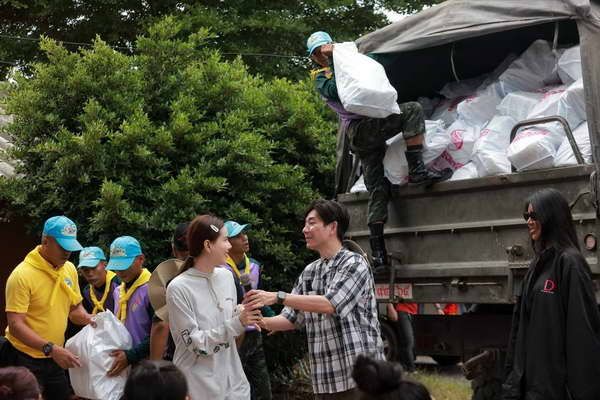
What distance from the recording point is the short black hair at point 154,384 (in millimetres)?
3387

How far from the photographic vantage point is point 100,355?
5473 millimetres

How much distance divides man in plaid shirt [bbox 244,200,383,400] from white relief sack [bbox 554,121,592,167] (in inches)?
76.2

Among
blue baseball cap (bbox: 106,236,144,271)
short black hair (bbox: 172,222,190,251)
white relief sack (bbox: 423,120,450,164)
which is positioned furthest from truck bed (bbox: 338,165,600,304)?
blue baseball cap (bbox: 106,236,144,271)

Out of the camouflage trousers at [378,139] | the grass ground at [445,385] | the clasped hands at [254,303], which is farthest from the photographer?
the grass ground at [445,385]

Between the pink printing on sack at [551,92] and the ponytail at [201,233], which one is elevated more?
the pink printing on sack at [551,92]

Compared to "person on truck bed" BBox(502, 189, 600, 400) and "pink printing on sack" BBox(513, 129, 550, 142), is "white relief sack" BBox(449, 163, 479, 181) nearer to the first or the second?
"pink printing on sack" BBox(513, 129, 550, 142)

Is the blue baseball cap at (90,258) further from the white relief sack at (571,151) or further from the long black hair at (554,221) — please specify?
the long black hair at (554,221)

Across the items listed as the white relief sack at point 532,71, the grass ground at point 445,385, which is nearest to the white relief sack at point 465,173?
the white relief sack at point 532,71

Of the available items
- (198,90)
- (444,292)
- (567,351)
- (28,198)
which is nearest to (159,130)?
(198,90)

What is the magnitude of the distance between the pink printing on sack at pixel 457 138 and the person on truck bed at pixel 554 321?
98.3 inches

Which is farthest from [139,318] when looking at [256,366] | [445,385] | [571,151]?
[445,385]

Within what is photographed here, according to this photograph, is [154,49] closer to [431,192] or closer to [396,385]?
[431,192]

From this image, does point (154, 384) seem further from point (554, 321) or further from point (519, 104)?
point (519, 104)

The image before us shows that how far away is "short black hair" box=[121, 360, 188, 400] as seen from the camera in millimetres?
3387
